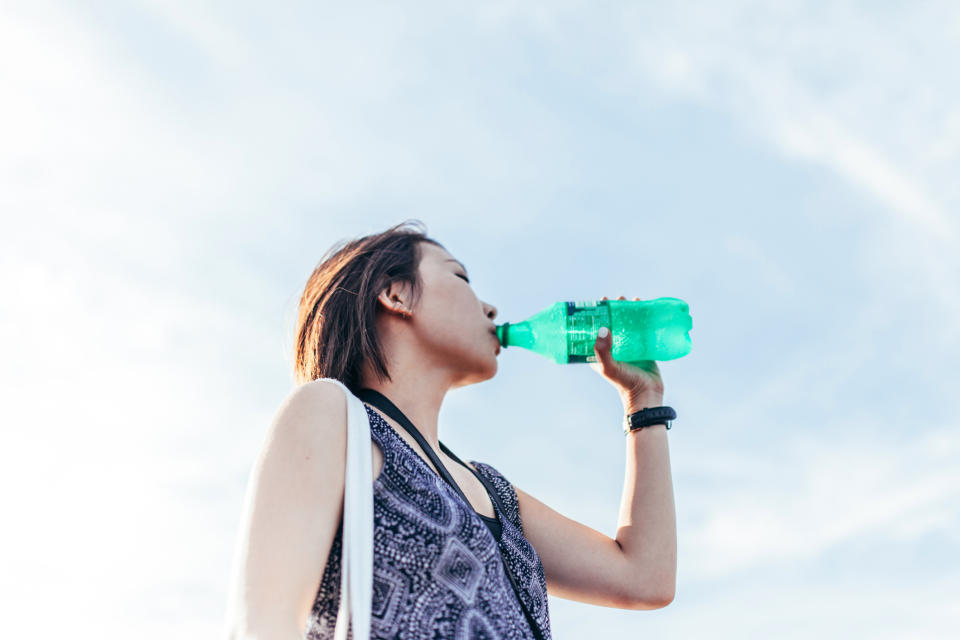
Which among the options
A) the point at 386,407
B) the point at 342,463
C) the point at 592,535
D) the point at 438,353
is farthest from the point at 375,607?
the point at 592,535

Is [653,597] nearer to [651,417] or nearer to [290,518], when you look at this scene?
[651,417]

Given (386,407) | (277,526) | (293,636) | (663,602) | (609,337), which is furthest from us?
(609,337)

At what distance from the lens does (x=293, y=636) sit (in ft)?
6.15

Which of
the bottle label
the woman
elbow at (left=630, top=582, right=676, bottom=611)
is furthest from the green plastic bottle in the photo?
elbow at (left=630, top=582, right=676, bottom=611)

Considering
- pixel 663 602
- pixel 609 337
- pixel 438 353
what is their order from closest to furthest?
pixel 438 353 < pixel 663 602 < pixel 609 337

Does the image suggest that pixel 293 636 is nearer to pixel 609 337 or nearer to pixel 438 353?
pixel 438 353

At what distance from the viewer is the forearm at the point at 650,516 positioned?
3092 mm

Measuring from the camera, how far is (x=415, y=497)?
2264 mm

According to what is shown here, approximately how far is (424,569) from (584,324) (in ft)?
5.47

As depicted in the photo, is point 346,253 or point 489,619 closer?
point 489,619

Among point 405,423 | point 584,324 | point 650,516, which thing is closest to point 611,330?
point 584,324

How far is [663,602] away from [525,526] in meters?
0.56

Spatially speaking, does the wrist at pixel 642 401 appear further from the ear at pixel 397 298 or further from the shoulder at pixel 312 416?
the shoulder at pixel 312 416

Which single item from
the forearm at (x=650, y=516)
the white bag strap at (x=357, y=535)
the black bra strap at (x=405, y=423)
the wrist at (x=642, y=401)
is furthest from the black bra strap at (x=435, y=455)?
the wrist at (x=642, y=401)
